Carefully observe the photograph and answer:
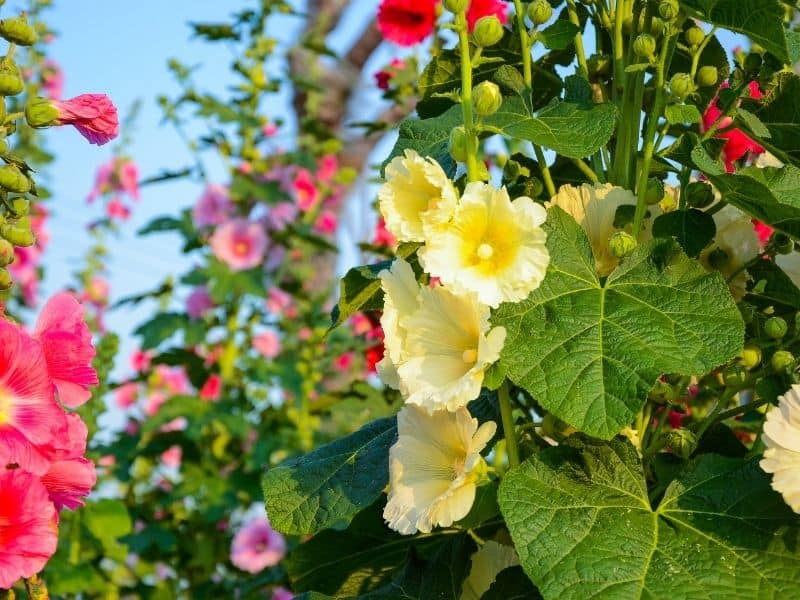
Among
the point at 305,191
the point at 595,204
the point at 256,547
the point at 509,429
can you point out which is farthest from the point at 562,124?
the point at 305,191

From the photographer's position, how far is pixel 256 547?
2885mm

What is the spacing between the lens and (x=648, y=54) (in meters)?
1.06

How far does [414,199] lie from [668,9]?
1.08 feet

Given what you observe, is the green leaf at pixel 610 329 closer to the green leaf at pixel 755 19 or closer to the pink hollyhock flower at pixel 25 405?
the green leaf at pixel 755 19

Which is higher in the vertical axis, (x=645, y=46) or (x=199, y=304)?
(x=645, y=46)

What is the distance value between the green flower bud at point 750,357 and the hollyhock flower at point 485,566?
0.31 metres

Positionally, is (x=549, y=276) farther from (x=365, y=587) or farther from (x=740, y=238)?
(x=365, y=587)

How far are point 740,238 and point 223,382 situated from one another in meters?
2.22

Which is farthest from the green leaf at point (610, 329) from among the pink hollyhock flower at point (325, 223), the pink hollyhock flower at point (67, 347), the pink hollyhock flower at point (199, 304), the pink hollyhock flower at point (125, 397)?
the pink hollyhock flower at point (125, 397)

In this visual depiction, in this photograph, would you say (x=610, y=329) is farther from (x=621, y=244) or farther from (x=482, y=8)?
(x=482, y=8)

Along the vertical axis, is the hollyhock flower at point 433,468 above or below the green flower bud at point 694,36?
below

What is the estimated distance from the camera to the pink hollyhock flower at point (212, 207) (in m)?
3.14

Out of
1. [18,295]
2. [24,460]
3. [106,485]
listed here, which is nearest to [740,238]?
[24,460]

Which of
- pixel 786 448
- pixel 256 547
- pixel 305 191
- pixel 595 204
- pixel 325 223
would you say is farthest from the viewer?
pixel 325 223
